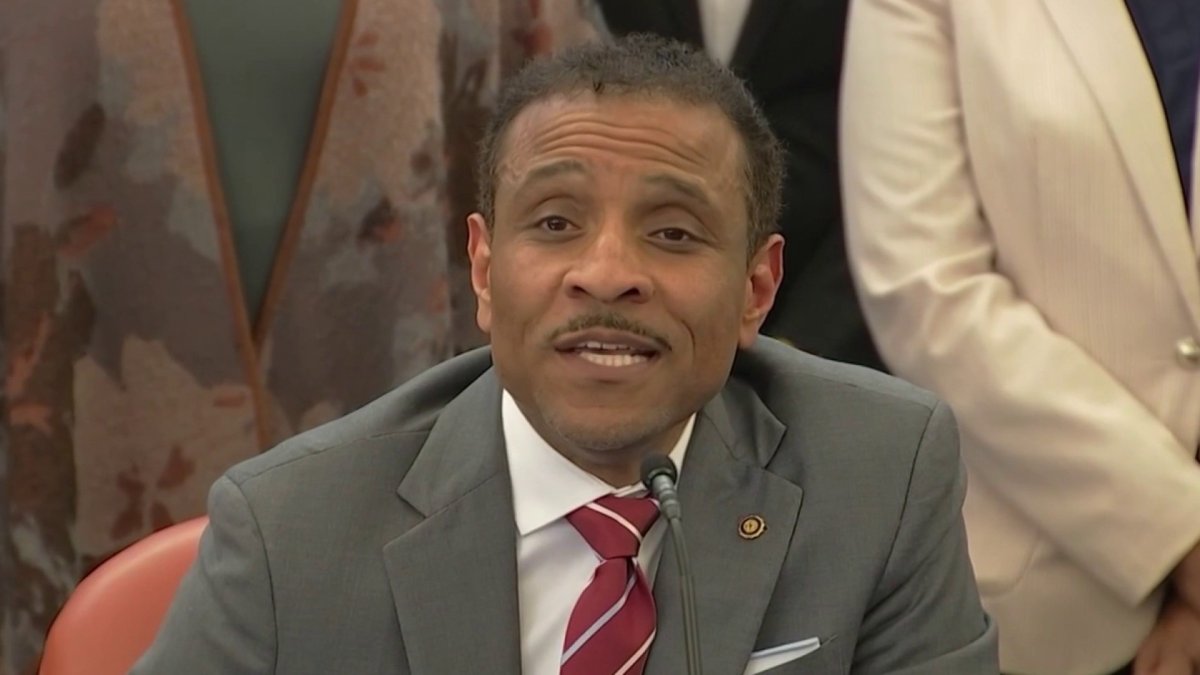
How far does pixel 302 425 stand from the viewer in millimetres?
1918

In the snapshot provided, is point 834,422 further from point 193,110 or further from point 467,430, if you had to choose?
point 193,110

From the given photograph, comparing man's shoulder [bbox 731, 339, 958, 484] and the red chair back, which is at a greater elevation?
man's shoulder [bbox 731, 339, 958, 484]

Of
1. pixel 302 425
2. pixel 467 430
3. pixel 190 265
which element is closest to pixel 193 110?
pixel 190 265

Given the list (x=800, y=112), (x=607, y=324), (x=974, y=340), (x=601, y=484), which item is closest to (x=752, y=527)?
(x=601, y=484)

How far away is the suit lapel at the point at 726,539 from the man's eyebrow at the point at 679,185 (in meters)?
0.23

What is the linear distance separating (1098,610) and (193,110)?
3.64 feet

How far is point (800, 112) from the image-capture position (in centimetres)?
195

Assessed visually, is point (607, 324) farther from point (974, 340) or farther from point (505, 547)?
point (974, 340)

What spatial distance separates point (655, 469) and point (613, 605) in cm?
19

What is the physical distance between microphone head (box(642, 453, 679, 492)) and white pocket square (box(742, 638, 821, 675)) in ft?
0.75

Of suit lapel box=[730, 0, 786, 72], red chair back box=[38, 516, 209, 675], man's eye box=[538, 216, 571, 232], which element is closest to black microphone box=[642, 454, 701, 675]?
man's eye box=[538, 216, 571, 232]

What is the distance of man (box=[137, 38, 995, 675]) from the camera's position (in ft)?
3.98

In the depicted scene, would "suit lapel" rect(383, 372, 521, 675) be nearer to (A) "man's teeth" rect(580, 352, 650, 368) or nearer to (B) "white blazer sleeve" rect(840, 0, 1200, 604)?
(A) "man's teeth" rect(580, 352, 650, 368)

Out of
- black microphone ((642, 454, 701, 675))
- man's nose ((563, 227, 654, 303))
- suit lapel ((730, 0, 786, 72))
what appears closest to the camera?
black microphone ((642, 454, 701, 675))
